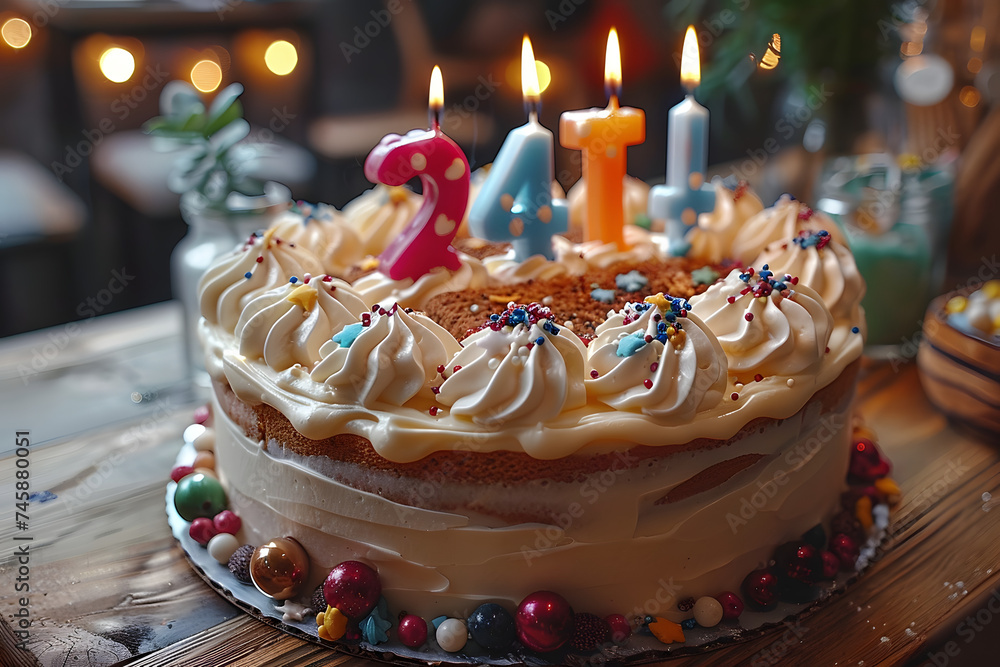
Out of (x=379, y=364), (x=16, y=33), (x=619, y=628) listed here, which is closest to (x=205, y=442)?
(x=379, y=364)

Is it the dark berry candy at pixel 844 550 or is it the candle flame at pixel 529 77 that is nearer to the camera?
the dark berry candy at pixel 844 550

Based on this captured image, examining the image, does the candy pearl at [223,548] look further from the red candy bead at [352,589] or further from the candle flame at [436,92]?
the candle flame at [436,92]

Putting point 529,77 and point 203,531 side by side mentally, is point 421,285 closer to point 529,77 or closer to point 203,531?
point 529,77

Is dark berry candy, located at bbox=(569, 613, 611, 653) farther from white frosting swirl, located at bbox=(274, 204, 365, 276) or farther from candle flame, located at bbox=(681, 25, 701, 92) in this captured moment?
candle flame, located at bbox=(681, 25, 701, 92)

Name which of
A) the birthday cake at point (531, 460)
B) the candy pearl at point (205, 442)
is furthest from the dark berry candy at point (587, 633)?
the candy pearl at point (205, 442)

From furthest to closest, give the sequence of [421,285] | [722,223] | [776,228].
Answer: [722,223] → [776,228] → [421,285]

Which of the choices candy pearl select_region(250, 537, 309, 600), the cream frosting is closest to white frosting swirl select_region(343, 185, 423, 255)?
the cream frosting
